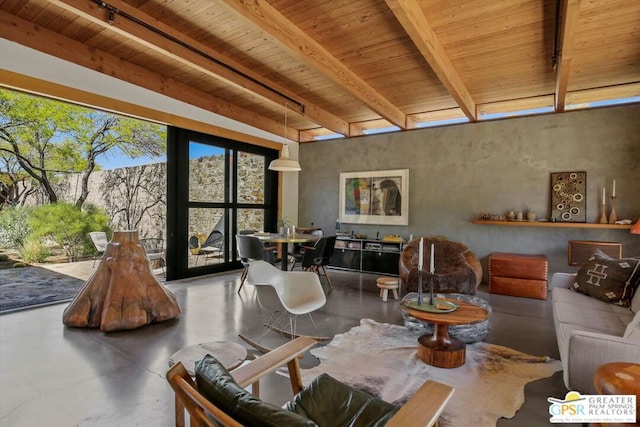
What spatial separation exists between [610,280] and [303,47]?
376cm

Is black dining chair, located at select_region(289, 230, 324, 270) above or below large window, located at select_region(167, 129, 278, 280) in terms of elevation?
below

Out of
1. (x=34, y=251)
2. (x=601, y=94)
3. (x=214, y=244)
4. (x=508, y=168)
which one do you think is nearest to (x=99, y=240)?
(x=34, y=251)

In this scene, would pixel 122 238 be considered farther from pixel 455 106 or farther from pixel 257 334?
pixel 455 106

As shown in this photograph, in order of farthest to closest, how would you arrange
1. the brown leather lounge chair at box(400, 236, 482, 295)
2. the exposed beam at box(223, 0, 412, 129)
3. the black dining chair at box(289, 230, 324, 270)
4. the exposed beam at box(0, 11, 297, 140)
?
the black dining chair at box(289, 230, 324, 270)
the brown leather lounge chair at box(400, 236, 482, 295)
the exposed beam at box(0, 11, 297, 140)
the exposed beam at box(223, 0, 412, 129)

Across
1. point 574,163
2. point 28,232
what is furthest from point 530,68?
point 28,232

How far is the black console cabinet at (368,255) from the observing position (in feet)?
19.9

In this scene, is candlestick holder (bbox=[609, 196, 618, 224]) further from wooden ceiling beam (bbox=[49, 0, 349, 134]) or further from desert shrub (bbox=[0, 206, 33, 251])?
desert shrub (bbox=[0, 206, 33, 251])

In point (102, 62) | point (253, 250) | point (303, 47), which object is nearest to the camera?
point (303, 47)

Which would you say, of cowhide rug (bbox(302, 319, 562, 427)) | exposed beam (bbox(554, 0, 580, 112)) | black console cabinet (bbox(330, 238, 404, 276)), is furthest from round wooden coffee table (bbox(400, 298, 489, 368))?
black console cabinet (bbox(330, 238, 404, 276))

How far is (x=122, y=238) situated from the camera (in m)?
3.68

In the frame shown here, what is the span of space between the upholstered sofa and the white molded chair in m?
1.79

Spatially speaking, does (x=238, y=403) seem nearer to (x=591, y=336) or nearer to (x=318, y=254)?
(x=591, y=336)

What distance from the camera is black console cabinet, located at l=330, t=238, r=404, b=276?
19.9 ft

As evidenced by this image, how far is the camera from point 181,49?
11.8 ft
